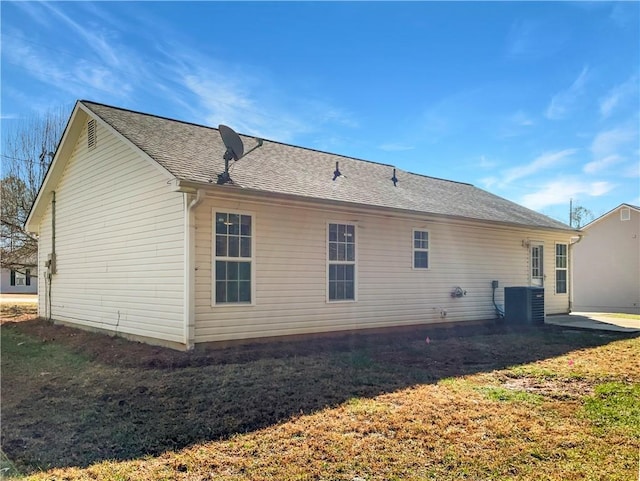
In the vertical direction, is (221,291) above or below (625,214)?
below

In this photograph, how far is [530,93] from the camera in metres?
11.4

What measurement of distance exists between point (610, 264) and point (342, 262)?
17.9m

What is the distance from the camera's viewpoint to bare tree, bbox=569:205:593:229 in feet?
136

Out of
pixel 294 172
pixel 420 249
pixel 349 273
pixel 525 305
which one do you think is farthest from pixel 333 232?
pixel 525 305

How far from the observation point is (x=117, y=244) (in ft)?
31.2

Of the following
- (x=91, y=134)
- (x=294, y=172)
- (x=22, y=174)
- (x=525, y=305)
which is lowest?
(x=525, y=305)

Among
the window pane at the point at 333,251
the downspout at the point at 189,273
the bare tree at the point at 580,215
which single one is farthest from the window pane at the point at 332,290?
the bare tree at the point at 580,215

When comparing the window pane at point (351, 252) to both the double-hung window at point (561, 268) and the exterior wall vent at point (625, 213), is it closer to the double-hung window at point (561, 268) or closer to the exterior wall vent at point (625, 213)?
the double-hung window at point (561, 268)

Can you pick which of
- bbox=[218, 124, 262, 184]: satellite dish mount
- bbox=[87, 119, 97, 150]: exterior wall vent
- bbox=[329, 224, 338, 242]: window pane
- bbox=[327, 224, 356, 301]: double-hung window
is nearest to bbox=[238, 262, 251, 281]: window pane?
bbox=[218, 124, 262, 184]: satellite dish mount

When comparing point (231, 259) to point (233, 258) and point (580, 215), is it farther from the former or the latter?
point (580, 215)

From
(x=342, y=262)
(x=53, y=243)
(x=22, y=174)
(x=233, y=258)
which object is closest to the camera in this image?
(x=233, y=258)

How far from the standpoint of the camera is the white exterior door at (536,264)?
44.0 ft

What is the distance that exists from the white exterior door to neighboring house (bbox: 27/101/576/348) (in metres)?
0.06

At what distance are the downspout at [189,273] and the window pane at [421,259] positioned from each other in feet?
17.7
